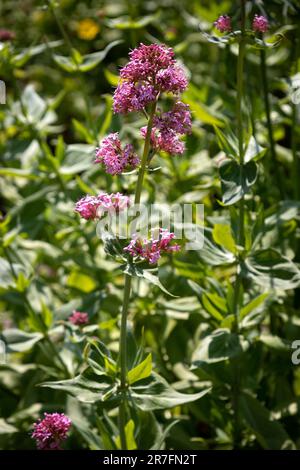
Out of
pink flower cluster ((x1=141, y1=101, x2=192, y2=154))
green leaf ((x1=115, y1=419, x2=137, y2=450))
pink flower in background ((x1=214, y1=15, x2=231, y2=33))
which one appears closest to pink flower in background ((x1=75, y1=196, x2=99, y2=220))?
pink flower cluster ((x1=141, y1=101, x2=192, y2=154))

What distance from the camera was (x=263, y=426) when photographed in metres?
2.29

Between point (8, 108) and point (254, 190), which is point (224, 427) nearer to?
point (254, 190)

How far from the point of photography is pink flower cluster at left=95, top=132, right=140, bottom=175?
158 cm

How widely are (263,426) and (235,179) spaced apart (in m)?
0.93

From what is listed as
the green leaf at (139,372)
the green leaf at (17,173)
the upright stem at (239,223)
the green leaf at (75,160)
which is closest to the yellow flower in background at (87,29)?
the green leaf at (75,160)

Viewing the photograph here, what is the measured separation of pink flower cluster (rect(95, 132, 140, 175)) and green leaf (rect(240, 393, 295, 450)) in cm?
111

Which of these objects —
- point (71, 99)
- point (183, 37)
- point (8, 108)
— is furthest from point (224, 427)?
point (71, 99)

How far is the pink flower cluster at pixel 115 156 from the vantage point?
158 centimetres

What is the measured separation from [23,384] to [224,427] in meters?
0.88

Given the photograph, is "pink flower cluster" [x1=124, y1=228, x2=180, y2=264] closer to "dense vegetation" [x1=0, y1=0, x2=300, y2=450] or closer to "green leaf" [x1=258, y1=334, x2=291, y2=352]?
"dense vegetation" [x1=0, y1=0, x2=300, y2=450]

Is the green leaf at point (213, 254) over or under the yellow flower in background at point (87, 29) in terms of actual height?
over

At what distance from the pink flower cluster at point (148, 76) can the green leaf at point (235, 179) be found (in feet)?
1.29

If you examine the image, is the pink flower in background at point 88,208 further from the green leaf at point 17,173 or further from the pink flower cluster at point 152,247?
the green leaf at point 17,173

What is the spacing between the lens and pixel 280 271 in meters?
2.07
